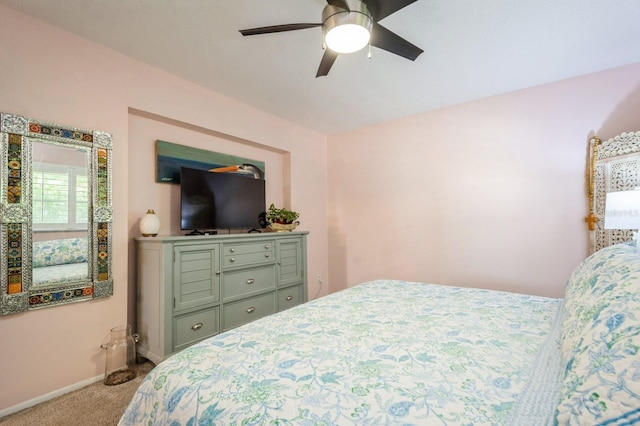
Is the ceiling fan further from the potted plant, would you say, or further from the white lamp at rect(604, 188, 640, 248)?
the potted plant

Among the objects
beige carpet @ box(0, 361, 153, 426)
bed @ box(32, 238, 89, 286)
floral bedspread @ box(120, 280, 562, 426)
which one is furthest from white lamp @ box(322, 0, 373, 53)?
beige carpet @ box(0, 361, 153, 426)

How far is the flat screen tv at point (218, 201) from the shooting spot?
2572 mm

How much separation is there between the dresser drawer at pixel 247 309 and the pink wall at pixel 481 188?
1475 millimetres

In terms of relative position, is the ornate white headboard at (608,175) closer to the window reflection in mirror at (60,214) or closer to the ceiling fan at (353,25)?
the ceiling fan at (353,25)

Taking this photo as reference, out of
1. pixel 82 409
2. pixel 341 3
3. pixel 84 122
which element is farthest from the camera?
pixel 84 122

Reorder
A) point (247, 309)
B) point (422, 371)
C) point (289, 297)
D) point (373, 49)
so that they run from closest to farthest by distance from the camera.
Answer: point (422, 371), point (373, 49), point (247, 309), point (289, 297)

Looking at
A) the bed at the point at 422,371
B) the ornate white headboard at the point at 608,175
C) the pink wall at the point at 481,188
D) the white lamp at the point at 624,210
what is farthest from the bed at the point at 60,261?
the ornate white headboard at the point at 608,175

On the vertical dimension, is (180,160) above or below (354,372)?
above

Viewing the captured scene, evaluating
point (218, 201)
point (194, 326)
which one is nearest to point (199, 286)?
point (194, 326)

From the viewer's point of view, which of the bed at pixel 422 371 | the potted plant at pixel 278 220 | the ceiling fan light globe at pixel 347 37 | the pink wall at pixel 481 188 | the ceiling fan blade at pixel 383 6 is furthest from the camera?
the potted plant at pixel 278 220

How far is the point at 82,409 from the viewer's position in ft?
5.72

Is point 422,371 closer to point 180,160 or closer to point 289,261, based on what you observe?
point 289,261

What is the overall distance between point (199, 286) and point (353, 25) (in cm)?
208

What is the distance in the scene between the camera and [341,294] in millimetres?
1849
